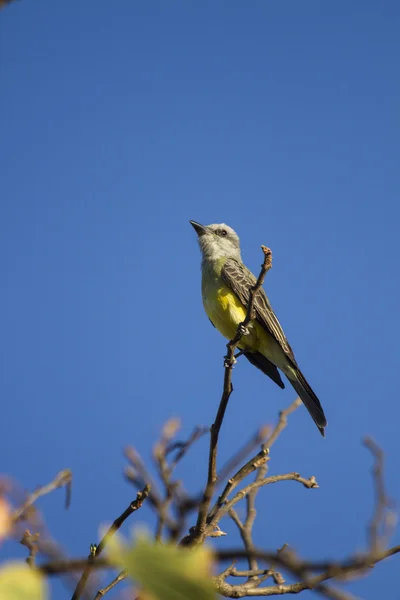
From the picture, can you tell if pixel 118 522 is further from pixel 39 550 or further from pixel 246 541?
pixel 246 541

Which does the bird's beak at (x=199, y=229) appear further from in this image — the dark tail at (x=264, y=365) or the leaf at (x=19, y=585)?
the leaf at (x=19, y=585)

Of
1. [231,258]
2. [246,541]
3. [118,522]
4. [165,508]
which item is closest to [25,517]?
[118,522]

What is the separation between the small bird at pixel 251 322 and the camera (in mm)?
7359

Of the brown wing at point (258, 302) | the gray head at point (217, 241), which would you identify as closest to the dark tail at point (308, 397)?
the brown wing at point (258, 302)

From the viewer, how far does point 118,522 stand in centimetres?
209

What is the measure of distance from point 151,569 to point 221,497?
2750mm

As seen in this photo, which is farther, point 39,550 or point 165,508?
point 39,550

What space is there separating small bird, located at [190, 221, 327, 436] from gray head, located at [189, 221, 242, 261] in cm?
31

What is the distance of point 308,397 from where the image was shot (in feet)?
23.9

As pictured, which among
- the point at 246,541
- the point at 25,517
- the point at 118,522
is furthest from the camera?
the point at 246,541

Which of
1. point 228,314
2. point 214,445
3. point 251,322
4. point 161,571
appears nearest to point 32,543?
point 214,445

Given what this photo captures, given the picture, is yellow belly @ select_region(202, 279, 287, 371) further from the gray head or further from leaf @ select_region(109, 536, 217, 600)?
leaf @ select_region(109, 536, 217, 600)

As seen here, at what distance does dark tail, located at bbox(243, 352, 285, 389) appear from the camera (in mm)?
7781

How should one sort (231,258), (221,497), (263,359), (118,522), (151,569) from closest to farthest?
(151,569) → (118,522) → (221,497) → (263,359) → (231,258)
